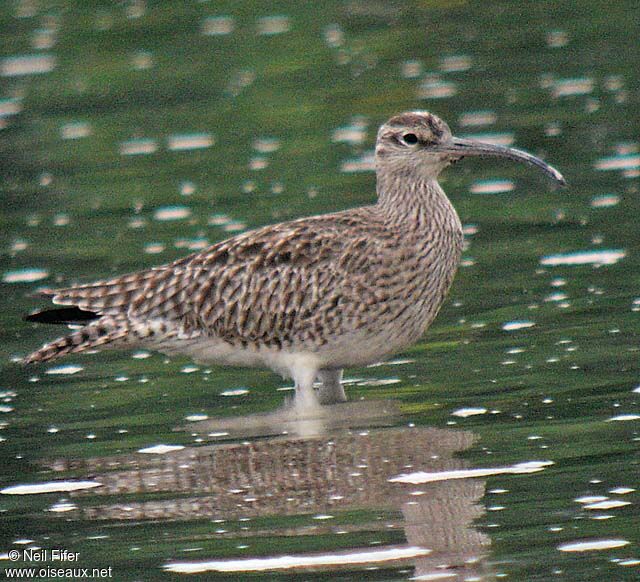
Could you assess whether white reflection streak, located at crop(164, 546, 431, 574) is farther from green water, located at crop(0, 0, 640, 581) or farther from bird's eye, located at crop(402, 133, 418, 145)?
bird's eye, located at crop(402, 133, 418, 145)

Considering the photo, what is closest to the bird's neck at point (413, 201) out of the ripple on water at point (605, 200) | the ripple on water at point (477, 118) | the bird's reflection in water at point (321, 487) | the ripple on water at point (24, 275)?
the bird's reflection in water at point (321, 487)

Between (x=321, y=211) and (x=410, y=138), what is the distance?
4.91 metres

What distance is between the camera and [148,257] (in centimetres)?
1912

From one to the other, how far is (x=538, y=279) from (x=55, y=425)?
4.93 metres

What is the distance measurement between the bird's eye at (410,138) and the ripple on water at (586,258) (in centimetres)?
267

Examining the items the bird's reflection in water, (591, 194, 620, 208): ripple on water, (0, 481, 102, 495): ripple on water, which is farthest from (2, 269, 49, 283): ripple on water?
(0, 481, 102, 495): ripple on water

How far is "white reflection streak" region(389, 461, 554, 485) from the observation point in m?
12.1

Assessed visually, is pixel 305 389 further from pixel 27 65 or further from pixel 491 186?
pixel 27 65

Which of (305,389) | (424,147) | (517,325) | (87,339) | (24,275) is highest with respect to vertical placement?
(24,275)

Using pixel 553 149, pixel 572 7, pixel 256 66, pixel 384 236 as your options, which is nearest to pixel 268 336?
pixel 384 236

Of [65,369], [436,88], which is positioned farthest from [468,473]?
[436,88]

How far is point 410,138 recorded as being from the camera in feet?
51.0

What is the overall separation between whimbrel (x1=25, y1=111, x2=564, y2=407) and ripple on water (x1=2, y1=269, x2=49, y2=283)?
334 cm

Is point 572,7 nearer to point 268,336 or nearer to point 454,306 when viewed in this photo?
point 454,306
